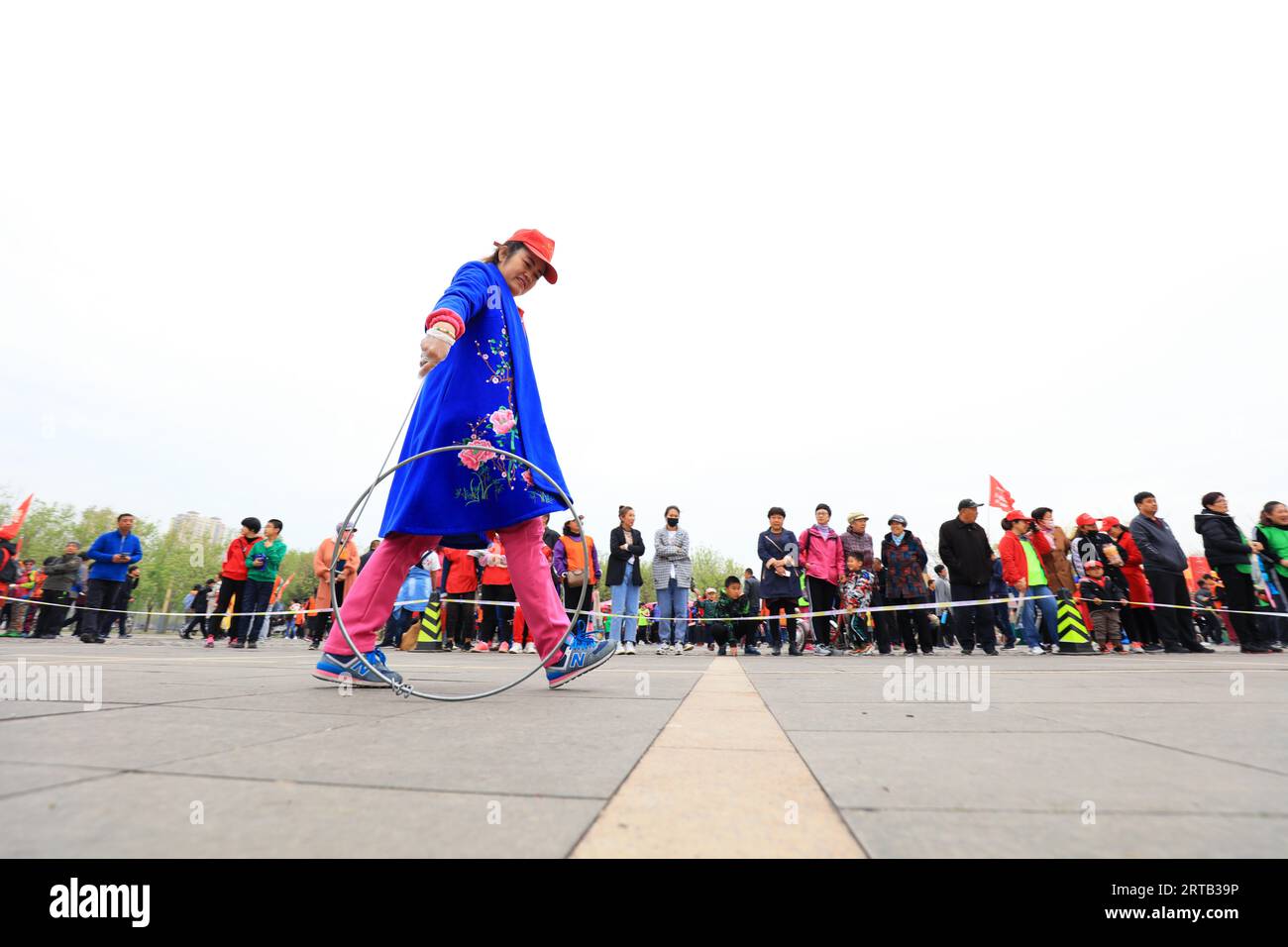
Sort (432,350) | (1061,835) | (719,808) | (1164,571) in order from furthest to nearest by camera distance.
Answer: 1. (1164,571)
2. (432,350)
3. (719,808)
4. (1061,835)

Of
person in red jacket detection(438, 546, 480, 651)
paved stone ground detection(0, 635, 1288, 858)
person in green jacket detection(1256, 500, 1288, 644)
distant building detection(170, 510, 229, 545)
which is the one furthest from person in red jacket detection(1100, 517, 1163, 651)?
distant building detection(170, 510, 229, 545)

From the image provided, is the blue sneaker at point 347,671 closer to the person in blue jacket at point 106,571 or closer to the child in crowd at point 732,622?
the person in blue jacket at point 106,571

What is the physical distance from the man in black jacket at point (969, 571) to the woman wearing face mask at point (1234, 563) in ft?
9.10

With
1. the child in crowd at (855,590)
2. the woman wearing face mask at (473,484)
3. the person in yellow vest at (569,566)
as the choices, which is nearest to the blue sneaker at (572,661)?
the woman wearing face mask at (473,484)

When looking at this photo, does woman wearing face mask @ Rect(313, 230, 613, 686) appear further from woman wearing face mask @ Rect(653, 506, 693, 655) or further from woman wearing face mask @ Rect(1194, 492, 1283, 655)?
woman wearing face mask @ Rect(1194, 492, 1283, 655)

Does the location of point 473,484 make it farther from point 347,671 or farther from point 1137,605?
point 1137,605

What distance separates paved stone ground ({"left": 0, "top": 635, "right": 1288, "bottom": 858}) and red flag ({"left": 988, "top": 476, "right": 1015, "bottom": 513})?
12.9 metres

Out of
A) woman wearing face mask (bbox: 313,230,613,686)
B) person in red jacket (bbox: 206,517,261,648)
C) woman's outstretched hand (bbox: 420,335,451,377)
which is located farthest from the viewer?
person in red jacket (bbox: 206,517,261,648)

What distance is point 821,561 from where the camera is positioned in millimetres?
9492

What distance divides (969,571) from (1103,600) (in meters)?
2.23

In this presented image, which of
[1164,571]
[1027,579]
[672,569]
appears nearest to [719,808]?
[672,569]

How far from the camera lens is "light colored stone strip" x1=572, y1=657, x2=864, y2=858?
3.35 ft
